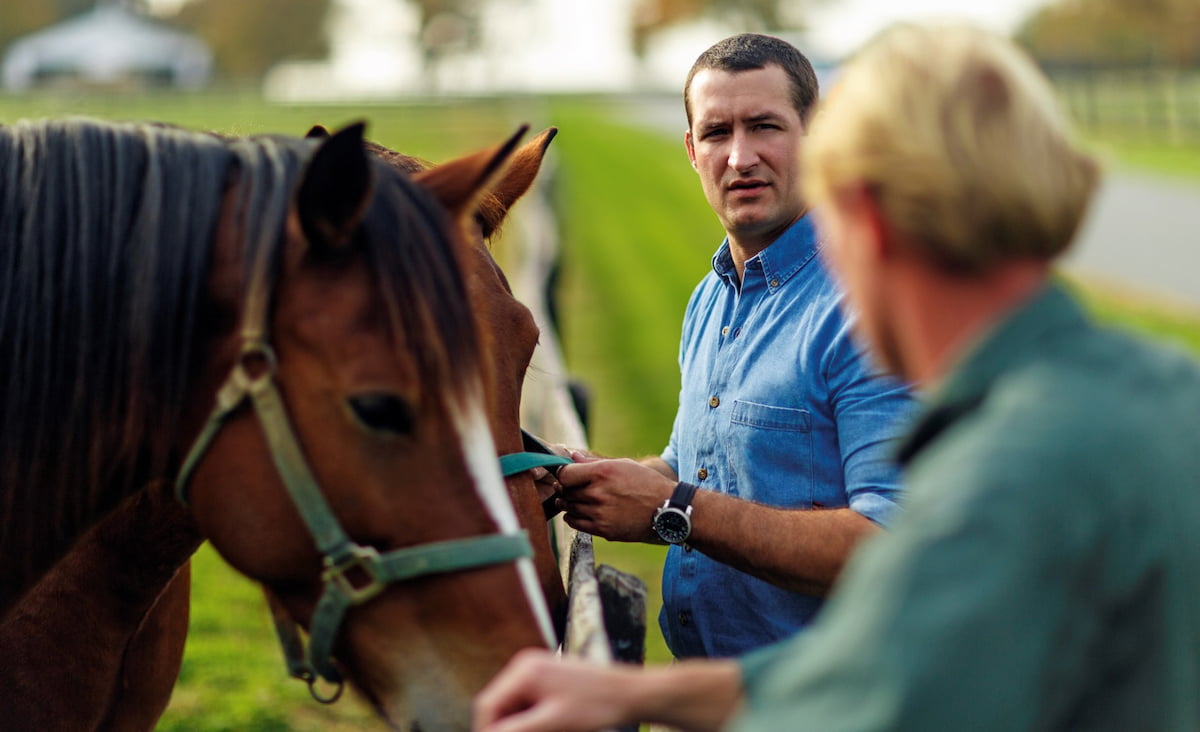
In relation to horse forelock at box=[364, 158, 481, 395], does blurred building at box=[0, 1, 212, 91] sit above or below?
below

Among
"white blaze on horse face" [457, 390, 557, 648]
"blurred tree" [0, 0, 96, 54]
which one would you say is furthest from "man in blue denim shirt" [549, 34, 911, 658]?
"blurred tree" [0, 0, 96, 54]

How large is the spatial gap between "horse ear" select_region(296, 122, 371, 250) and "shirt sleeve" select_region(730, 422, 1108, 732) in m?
1.19

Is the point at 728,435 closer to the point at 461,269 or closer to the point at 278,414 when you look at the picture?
the point at 461,269

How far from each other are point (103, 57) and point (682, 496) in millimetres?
84193

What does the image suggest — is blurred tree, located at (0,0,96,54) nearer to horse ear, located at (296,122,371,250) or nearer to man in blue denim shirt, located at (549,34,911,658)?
man in blue denim shirt, located at (549,34,911,658)

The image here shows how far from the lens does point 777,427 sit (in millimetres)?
2820

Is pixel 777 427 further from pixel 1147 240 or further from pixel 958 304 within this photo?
pixel 1147 240

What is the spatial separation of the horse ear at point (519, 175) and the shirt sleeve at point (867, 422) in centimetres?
102

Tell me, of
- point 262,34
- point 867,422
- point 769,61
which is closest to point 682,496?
point 867,422

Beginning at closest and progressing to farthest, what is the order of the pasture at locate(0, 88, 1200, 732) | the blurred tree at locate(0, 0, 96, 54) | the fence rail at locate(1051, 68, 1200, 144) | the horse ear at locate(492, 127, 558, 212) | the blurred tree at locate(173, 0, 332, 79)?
the horse ear at locate(492, 127, 558, 212)
the pasture at locate(0, 88, 1200, 732)
the fence rail at locate(1051, 68, 1200, 144)
the blurred tree at locate(0, 0, 96, 54)
the blurred tree at locate(173, 0, 332, 79)

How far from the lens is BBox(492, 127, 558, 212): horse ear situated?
3.30m

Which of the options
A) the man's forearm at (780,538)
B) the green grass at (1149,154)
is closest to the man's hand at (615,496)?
the man's forearm at (780,538)

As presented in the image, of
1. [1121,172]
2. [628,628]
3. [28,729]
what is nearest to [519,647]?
[628,628]

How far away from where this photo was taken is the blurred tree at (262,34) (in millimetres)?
86000
